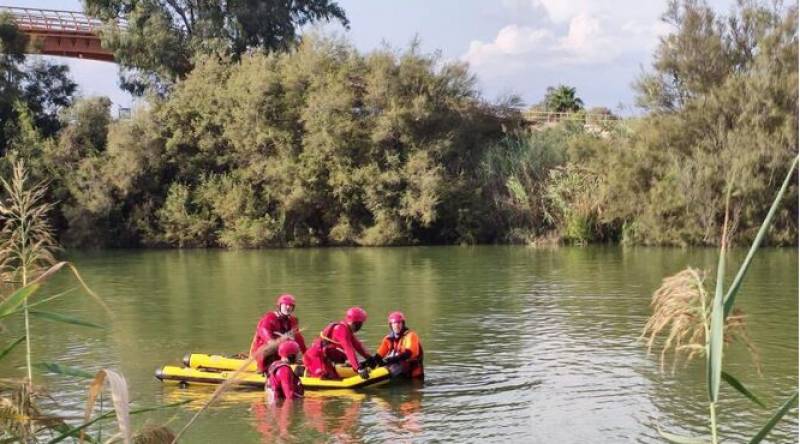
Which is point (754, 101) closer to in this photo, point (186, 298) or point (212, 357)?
point (186, 298)

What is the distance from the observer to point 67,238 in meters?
41.1

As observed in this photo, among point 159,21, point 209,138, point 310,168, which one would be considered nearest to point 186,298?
point 310,168

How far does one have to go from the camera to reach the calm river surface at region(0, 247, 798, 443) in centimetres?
1086

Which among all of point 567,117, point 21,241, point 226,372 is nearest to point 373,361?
point 226,372

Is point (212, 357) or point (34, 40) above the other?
point (34, 40)

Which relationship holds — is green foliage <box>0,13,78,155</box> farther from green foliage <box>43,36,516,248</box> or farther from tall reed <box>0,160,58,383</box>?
tall reed <box>0,160,58,383</box>

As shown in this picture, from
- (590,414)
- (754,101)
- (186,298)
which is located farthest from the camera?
(754,101)

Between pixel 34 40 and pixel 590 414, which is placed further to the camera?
pixel 34 40

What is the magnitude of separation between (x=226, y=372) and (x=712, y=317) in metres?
10.3

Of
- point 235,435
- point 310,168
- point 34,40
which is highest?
point 34,40

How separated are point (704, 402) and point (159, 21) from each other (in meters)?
36.5

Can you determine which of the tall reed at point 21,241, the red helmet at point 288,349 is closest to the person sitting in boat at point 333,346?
the red helmet at point 288,349

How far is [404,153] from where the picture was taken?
3862 centimetres

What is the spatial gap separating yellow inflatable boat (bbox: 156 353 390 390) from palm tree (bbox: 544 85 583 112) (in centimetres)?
3897
